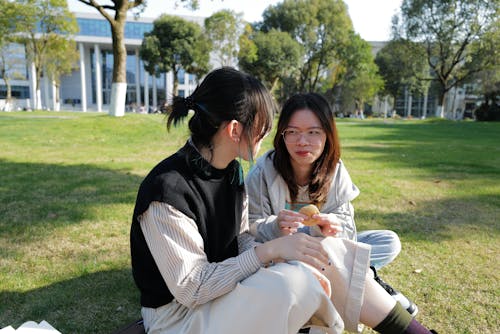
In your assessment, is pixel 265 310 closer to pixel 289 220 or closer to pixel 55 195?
pixel 289 220

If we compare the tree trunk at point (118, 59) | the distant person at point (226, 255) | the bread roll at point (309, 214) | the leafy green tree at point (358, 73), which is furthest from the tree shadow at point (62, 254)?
the leafy green tree at point (358, 73)


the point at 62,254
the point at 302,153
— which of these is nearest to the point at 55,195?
the point at 62,254

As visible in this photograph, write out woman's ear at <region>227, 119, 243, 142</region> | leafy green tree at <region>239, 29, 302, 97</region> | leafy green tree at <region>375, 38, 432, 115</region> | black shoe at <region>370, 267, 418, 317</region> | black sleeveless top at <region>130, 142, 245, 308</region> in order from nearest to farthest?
black sleeveless top at <region>130, 142, 245, 308</region>, woman's ear at <region>227, 119, 243, 142</region>, black shoe at <region>370, 267, 418, 317</region>, leafy green tree at <region>375, 38, 432, 115</region>, leafy green tree at <region>239, 29, 302, 97</region>

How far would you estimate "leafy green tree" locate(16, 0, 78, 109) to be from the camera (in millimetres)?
23250

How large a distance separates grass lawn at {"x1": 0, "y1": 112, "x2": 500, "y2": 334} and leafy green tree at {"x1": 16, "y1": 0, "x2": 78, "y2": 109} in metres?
19.2

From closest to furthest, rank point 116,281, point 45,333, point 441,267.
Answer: point 45,333
point 116,281
point 441,267

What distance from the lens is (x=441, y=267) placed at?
2900 millimetres

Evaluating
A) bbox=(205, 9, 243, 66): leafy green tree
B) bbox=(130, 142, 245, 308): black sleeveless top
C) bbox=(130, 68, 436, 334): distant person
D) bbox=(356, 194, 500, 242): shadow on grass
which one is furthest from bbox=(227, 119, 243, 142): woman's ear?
bbox=(205, 9, 243, 66): leafy green tree

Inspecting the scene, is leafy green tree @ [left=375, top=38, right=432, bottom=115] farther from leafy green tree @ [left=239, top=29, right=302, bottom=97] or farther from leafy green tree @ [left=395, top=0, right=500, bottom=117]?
leafy green tree @ [left=239, top=29, right=302, bottom=97]

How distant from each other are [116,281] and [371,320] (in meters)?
1.66

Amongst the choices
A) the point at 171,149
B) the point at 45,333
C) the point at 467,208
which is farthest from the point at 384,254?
the point at 171,149

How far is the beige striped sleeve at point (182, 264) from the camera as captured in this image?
135cm

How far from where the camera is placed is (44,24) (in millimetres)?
25359

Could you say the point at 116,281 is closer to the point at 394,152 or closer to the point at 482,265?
the point at 482,265
